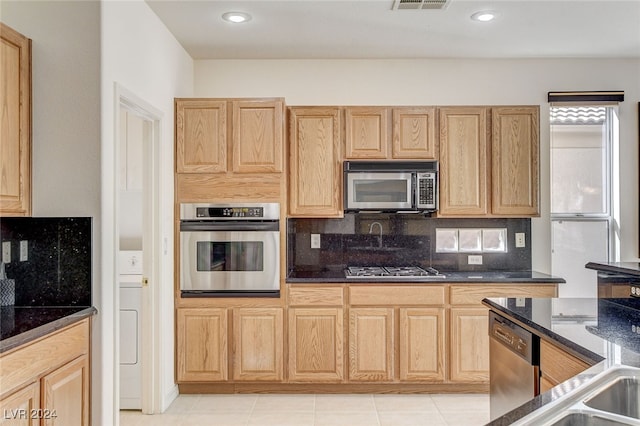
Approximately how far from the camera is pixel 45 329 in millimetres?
1939

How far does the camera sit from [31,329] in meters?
1.90

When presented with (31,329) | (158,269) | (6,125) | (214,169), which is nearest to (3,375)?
(31,329)

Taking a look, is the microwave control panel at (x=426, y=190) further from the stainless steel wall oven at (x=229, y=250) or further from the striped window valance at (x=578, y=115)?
the striped window valance at (x=578, y=115)

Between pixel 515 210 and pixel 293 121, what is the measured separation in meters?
1.86

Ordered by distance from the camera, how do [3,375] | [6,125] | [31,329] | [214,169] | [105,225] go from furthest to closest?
1. [214,169]
2. [105,225]
3. [6,125]
4. [31,329]
5. [3,375]

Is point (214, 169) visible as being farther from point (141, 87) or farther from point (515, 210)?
point (515, 210)

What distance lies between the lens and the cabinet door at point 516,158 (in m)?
3.68

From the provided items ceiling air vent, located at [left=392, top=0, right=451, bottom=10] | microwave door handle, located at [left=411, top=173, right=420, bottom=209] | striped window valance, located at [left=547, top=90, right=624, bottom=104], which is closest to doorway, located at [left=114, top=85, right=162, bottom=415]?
ceiling air vent, located at [left=392, top=0, right=451, bottom=10]

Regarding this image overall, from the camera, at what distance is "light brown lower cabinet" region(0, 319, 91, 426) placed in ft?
5.74

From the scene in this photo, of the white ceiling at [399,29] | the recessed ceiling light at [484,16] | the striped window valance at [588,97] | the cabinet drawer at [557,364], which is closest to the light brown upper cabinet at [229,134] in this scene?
the white ceiling at [399,29]

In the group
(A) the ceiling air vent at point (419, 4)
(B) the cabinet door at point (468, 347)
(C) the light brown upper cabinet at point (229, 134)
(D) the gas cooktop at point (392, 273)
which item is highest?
(A) the ceiling air vent at point (419, 4)

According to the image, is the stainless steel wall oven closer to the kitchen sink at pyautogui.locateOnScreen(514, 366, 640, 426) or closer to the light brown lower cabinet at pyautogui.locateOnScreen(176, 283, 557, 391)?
the light brown lower cabinet at pyautogui.locateOnScreen(176, 283, 557, 391)

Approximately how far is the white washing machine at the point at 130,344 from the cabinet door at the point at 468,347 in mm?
2217

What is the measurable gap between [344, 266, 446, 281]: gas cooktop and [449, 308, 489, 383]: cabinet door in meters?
0.33
